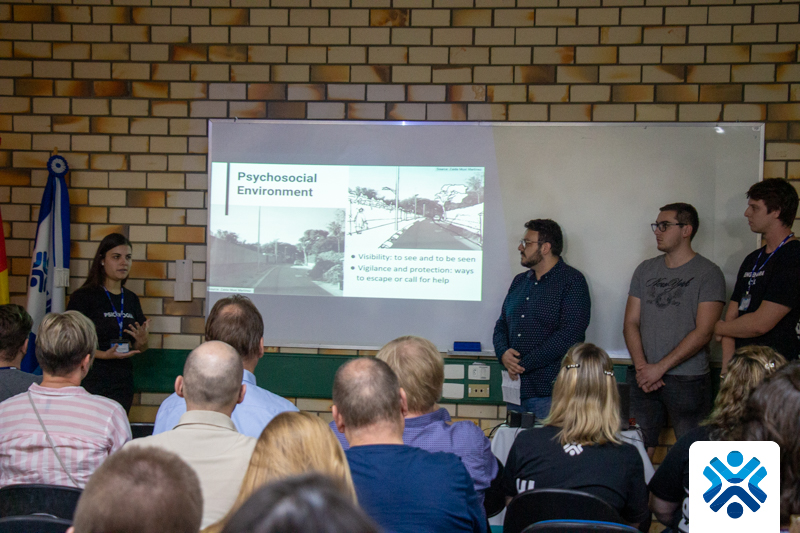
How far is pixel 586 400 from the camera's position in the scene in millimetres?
1942

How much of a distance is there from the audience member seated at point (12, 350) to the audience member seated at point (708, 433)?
7.19ft

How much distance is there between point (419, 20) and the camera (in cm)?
362

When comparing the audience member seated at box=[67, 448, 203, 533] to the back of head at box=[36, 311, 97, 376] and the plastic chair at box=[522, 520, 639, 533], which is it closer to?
the plastic chair at box=[522, 520, 639, 533]

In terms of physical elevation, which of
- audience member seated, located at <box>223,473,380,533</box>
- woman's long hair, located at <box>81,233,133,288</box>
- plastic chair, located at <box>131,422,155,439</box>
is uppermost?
woman's long hair, located at <box>81,233,133,288</box>

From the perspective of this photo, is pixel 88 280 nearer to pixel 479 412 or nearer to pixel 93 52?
pixel 93 52

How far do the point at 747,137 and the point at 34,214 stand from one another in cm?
439

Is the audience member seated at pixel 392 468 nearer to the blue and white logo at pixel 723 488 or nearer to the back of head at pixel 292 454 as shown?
the back of head at pixel 292 454

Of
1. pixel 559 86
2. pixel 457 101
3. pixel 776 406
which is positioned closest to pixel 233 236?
pixel 457 101

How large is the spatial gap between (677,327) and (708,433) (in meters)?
1.61

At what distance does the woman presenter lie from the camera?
3.28 m

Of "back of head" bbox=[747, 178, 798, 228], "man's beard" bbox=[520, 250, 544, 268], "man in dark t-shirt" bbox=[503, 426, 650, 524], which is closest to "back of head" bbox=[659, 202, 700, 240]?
"back of head" bbox=[747, 178, 798, 228]

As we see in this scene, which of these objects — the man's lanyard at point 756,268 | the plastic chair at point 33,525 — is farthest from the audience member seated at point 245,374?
the man's lanyard at point 756,268

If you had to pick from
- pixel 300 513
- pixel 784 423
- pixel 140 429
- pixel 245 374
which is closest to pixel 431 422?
pixel 245 374

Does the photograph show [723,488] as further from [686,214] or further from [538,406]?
[686,214]
